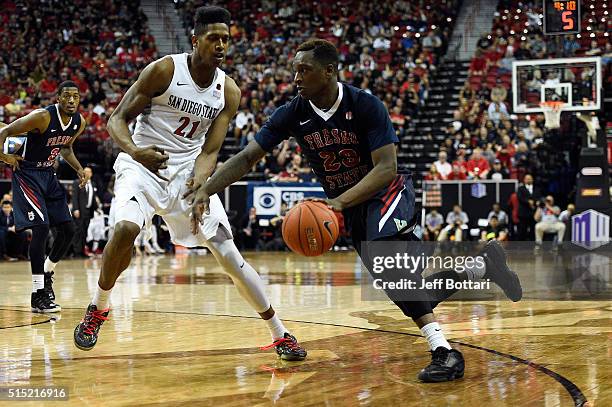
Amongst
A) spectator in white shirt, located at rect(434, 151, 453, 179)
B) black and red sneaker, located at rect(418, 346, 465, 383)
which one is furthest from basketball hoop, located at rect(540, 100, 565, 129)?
black and red sneaker, located at rect(418, 346, 465, 383)

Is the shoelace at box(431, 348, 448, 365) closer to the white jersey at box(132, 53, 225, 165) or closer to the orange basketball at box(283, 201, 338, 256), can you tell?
the orange basketball at box(283, 201, 338, 256)

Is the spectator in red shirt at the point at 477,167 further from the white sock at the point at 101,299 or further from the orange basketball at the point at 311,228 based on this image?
the orange basketball at the point at 311,228

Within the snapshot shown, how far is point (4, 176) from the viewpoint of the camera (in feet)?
63.9

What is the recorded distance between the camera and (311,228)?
15.4 ft

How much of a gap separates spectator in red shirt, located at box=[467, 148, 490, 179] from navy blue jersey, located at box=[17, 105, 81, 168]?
449 inches

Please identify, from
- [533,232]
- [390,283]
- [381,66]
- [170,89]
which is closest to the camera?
[390,283]

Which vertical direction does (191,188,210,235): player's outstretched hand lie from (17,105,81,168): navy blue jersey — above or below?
below

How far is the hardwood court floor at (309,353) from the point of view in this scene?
436 cm

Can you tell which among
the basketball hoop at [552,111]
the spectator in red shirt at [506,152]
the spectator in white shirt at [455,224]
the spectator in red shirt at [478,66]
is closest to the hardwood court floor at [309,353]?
the spectator in white shirt at [455,224]

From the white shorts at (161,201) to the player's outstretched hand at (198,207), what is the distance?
24 cm

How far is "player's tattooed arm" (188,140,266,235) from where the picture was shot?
5.07 meters

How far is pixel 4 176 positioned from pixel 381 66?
10347 mm

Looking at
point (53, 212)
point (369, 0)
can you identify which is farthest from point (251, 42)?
point (53, 212)

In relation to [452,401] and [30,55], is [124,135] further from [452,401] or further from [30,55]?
[30,55]
